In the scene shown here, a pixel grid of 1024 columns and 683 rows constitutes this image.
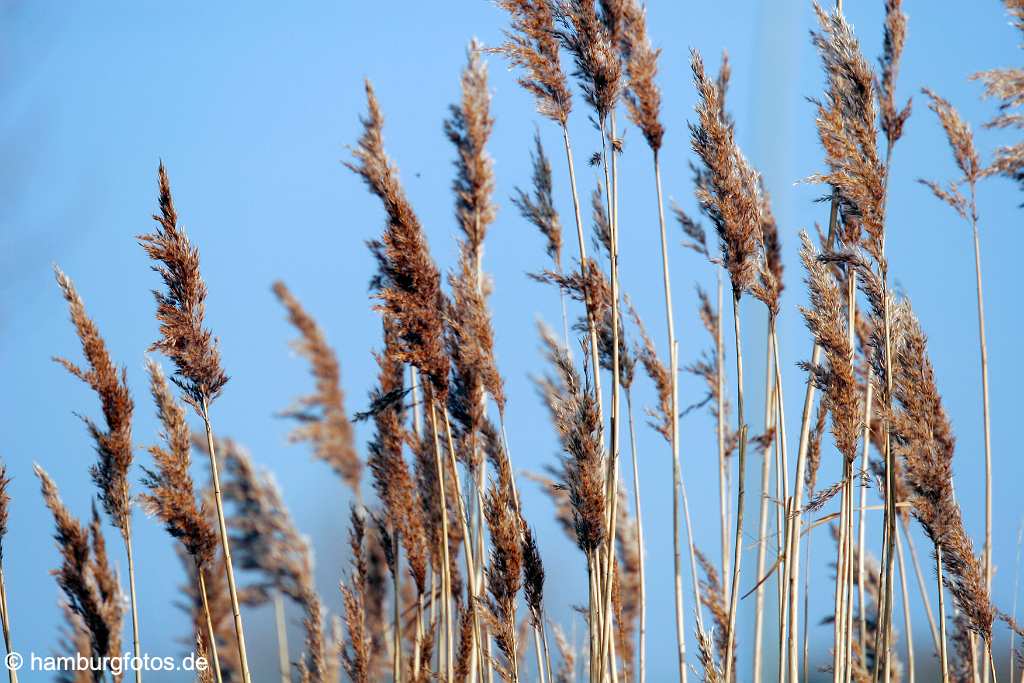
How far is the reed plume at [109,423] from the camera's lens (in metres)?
2.49

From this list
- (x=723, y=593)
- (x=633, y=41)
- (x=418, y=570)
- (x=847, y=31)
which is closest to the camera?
(x=847, y=31)

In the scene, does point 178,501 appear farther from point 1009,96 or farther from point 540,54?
point 1009,96

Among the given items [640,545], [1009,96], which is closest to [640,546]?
[640,545]

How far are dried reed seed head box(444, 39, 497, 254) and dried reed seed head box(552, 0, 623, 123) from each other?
2.01ft

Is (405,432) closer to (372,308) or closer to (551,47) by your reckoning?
(372,308)

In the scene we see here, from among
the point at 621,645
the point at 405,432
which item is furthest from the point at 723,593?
the point at 405,432

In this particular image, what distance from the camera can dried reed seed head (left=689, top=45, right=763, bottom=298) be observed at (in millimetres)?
2281

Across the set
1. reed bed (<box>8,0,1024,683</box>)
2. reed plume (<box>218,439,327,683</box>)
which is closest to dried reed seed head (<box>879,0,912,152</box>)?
reed bed (<box>8,0,1024,683</box>)

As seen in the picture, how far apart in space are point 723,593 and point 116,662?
1874 mm

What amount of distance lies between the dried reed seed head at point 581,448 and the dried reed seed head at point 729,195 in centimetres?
56

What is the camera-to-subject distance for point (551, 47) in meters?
2.40

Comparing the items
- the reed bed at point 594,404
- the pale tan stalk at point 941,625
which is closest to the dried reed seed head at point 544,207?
the reed bed at point 594,404

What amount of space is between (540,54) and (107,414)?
153cm

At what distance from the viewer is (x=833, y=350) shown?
7.03 feet
